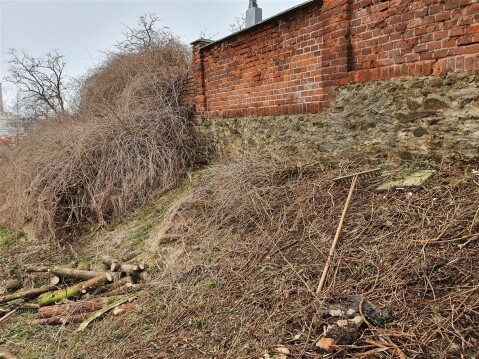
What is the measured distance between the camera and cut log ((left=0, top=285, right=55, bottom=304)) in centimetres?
443

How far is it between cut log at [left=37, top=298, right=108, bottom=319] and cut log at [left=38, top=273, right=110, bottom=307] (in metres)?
0.24

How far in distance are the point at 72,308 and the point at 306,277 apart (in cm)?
262

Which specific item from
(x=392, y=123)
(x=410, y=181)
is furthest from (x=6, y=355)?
(x=392, y=123)

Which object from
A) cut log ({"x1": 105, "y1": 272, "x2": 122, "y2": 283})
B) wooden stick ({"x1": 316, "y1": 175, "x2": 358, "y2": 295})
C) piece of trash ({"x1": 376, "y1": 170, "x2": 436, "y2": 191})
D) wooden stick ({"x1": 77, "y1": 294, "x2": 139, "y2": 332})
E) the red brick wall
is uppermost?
the red brick wall

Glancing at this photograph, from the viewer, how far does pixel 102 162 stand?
22.0 feet

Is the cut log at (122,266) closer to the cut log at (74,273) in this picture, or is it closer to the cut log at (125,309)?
the cut log at (74,273)

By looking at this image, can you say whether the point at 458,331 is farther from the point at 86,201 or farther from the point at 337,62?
the point at 86,201

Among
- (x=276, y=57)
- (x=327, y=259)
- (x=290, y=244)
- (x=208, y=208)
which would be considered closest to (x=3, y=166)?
(x=208, y=208)

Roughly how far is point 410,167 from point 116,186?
16.1 ft

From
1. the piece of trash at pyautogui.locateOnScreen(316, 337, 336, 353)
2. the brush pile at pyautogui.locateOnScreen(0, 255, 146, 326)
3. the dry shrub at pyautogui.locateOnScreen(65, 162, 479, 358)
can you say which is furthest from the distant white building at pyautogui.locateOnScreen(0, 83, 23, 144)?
the piece of trash at pyautogui.locateOnScreen(316, 337, 336, 353)

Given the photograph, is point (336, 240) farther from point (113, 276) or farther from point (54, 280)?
point (54, 280)

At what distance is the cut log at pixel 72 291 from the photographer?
4328 millimetres

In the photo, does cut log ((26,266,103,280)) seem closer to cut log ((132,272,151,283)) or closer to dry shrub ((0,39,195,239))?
cut log ((132,272,151,283))

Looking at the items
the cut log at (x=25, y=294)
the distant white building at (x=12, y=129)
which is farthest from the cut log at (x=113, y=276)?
the distant white building at (x=12, y=129)
